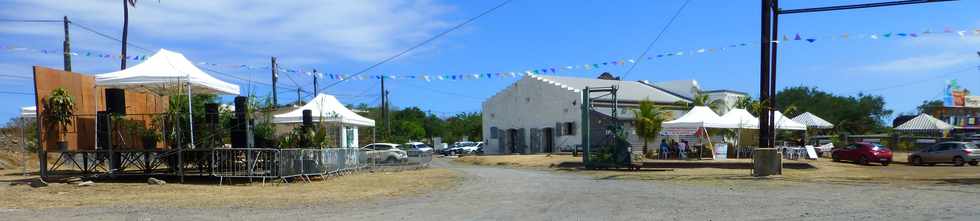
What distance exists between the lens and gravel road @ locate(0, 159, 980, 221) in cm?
1118

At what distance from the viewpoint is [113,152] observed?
713 inches

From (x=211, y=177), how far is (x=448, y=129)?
68636 mm

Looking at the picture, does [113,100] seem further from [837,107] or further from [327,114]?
[837,107]

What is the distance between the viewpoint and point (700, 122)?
3372cm

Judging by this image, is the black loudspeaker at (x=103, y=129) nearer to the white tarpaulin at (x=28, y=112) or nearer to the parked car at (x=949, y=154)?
the white tarpaulin at (x=28, y=112)

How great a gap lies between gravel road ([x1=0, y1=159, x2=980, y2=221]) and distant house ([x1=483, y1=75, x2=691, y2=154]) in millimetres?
28447

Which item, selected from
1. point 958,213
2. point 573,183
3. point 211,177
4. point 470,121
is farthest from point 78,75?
point 470,121

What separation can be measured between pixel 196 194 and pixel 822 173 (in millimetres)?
17964

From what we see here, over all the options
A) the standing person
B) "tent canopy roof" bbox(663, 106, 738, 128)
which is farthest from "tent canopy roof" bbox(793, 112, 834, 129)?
the standing person

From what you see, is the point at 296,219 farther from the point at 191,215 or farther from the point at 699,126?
the point at 699,126

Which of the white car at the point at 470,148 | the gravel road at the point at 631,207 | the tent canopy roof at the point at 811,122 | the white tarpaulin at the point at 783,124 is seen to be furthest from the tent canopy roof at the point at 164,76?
the white car at the point at 470,148

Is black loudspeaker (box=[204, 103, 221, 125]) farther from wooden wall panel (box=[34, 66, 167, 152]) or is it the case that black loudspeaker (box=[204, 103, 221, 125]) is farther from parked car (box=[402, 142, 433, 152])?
parked car (box=[402, 142, 433, 152])

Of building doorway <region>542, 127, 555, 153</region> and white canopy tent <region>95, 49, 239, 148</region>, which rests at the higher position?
white canopy tent <region>95, 49, 239, 148</region>

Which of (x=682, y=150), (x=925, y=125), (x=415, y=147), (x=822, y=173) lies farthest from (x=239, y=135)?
(x=925, y=125)
